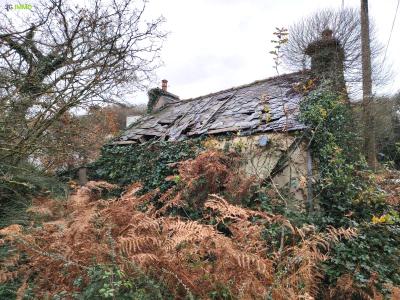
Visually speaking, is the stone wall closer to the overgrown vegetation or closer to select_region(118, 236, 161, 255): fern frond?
the overgrown vegetation

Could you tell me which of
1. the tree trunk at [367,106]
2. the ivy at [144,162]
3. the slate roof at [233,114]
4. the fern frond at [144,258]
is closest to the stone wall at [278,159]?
the slate roof at [233,114]

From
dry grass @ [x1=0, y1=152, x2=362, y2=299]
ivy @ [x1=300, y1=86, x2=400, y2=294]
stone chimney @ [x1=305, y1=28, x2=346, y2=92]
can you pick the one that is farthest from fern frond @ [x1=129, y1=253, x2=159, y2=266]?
stone chimney @ [x1=305, y1=28, x2=346, y2=92]

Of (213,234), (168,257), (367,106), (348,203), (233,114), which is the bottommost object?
(348,203)

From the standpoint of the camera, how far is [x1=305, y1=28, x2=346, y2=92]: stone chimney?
826cm

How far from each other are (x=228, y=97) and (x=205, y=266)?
7217mm

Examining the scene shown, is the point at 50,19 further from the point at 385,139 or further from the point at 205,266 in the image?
the point at 385,139

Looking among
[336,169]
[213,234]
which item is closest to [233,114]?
[336,169]

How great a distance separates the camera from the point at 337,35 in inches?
582

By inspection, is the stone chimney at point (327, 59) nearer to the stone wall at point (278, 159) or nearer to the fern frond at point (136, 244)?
the stone wall at point (278, 159)

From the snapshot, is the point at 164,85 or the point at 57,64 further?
the point at 164,85

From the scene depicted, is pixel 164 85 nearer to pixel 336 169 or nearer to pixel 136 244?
pixel 336 169

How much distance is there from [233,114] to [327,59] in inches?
129

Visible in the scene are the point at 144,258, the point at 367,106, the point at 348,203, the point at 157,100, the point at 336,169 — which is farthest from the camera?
the point at 157,100

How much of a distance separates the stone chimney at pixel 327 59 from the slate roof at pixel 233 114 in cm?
42
